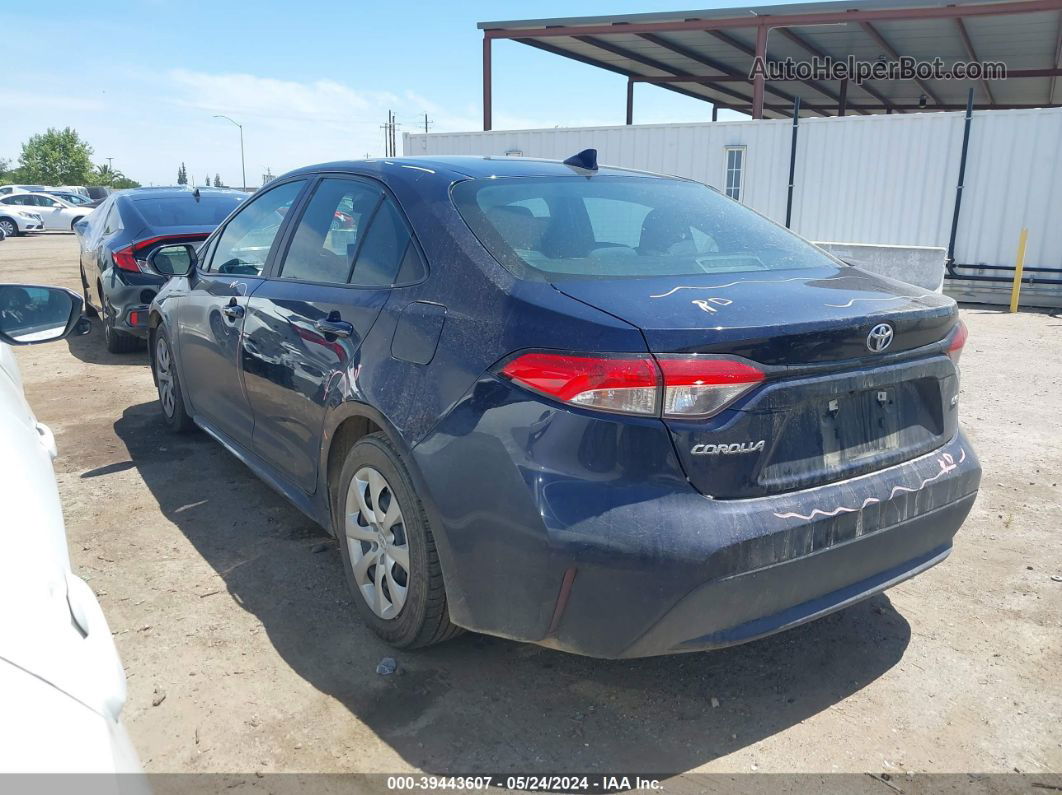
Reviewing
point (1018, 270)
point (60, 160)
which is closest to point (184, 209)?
point (1018, 270)

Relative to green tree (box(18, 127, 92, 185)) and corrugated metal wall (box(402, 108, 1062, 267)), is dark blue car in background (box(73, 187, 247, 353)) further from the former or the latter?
green tree (box(18, 127, 92, 185))

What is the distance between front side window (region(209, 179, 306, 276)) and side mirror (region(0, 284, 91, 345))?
51.0 inches

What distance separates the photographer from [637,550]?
213 centimetres

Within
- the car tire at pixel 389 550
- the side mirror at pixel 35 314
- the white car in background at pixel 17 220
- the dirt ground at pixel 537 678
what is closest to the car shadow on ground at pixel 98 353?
the dirt ground at pixel 537 678

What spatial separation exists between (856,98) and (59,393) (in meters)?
28.7

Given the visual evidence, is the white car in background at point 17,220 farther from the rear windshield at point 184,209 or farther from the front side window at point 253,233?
the front side window at point 253,233

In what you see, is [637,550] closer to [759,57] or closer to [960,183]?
[960,183]

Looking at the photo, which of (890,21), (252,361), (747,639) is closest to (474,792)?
(747,639)

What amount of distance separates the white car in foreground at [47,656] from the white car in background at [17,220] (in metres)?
34.8

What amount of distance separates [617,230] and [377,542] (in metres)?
1.44

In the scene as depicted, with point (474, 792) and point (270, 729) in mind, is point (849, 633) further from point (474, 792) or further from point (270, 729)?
point (270, 729)

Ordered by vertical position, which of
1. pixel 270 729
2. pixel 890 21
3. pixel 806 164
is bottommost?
pixel 270 729

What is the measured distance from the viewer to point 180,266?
24.2 ft

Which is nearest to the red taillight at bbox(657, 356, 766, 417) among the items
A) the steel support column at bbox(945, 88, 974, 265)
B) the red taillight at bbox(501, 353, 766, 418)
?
the red taillight at bbox(501, 353, 766, 418)
